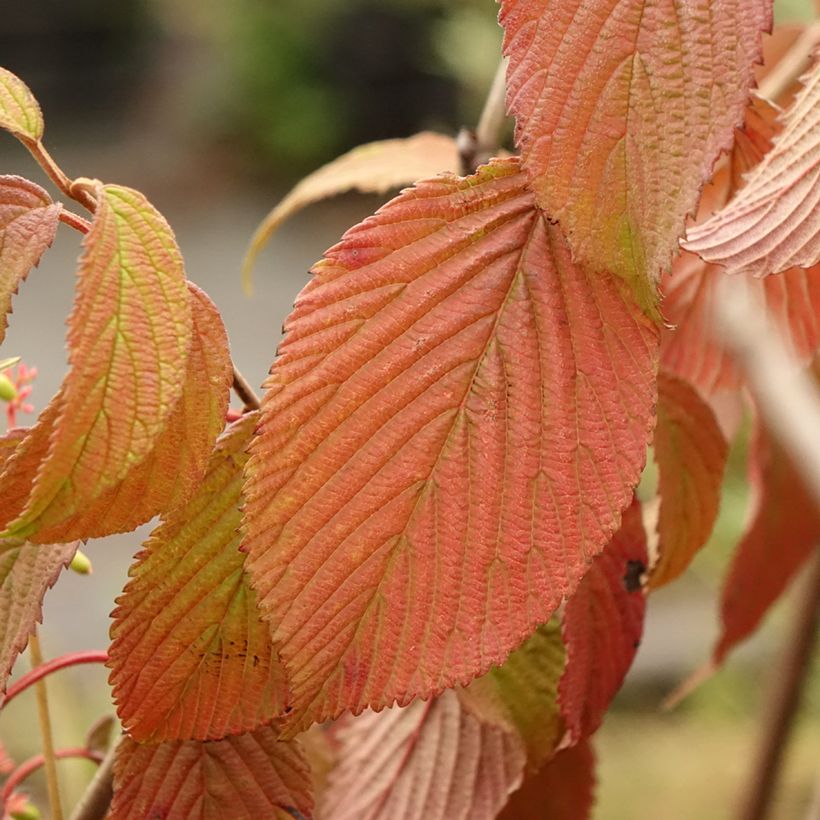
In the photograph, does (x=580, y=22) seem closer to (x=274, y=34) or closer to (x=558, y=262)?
(x=558, y=262)

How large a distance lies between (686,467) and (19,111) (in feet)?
0.96

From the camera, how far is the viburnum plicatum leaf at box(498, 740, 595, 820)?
23.3 inches

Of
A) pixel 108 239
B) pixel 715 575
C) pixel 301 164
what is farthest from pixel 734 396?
pixel 301 164

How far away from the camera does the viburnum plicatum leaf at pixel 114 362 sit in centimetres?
30

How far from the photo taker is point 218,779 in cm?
43

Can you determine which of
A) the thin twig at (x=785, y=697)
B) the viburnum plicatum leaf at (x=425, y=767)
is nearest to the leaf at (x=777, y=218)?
the viburnum plicatum leaf at (x=425, y=767)

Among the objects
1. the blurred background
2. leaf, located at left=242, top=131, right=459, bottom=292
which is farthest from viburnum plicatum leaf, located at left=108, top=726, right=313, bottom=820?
the blurred background

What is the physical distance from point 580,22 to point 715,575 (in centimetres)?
239

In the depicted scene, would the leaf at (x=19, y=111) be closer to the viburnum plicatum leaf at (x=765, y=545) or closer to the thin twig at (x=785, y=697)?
the viburnum plicatum leaf at (x=765, y=545)

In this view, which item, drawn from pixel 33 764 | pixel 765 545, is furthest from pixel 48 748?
pixel 765 545

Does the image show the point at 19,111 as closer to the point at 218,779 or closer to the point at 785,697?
the point at 218,779

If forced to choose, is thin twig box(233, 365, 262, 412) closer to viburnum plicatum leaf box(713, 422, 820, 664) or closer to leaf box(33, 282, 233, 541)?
leaf box(33, 282, 233, 541)

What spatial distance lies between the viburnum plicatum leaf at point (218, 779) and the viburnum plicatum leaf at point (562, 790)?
0.19 meters

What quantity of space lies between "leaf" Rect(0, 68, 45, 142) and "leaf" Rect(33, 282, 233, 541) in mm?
66
